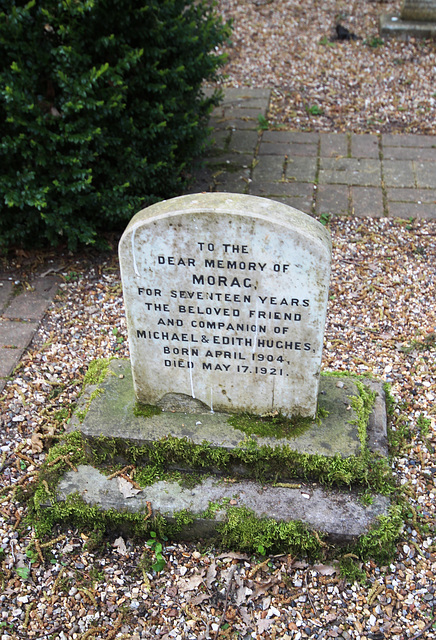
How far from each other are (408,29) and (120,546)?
774cm

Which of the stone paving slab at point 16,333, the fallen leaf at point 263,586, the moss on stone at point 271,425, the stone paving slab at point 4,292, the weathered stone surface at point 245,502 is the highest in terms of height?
the moss on stone at point 271,425

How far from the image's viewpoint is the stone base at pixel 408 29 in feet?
26.0

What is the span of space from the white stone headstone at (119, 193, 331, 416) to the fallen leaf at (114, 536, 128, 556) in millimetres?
677

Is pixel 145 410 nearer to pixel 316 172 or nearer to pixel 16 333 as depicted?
pixel 16 333

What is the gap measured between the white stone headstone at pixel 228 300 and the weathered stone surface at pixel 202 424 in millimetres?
96

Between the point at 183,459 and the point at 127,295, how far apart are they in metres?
0.82

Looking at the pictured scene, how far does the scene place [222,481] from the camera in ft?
9.26

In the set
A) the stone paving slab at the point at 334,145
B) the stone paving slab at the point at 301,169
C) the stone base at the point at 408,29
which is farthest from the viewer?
the stone base at the point at 408,29

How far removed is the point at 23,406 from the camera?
341cm

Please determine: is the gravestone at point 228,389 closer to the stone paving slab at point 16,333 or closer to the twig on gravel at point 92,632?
the twig on gravel at point 92,632

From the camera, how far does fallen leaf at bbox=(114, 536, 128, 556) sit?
2.71 meters

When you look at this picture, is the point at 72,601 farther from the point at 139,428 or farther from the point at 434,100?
the point at 434,100

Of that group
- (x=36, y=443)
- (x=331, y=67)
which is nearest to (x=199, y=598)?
(x=36, y=443)

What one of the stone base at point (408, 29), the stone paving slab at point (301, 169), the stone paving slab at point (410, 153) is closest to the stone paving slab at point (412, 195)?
the stone paving slab at point (410, 153)
